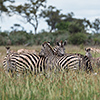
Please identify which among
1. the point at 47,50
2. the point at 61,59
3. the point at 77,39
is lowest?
the point at 61,59

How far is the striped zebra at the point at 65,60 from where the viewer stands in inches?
240

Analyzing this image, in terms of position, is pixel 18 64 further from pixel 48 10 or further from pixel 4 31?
pixel 48 10

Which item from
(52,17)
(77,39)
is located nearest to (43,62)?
(77,39)

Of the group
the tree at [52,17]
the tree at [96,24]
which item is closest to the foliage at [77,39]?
the tree at [52,17]

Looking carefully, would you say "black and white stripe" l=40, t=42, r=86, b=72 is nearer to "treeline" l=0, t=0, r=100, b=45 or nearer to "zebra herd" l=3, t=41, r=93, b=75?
"zebra herd" l=3, t=41, r=93, b=75

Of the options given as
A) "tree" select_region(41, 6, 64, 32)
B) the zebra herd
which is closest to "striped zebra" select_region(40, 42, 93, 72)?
the zebra herd

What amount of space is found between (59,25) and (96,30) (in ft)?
47.3

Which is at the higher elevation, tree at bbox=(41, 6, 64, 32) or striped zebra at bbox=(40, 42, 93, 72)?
tree at bbox=(41, 6, 64, 32)

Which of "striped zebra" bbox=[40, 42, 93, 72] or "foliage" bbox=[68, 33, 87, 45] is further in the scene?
"foliage" bbox=[68, 33, 87, 45]

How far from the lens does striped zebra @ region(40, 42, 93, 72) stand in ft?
20.0

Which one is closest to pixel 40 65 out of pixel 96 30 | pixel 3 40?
pixel 3 40

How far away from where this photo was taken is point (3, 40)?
2806 cm

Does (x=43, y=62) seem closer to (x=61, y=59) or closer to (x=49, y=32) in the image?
(x=61, y=59)

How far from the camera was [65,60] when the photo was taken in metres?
6.47
